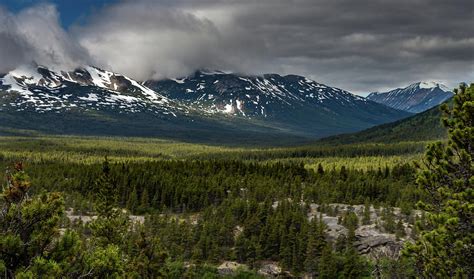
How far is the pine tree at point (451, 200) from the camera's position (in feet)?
72.2

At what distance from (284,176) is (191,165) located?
37262 mm

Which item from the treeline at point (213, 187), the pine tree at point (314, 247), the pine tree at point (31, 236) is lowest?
the pine tree at point (314, 247)

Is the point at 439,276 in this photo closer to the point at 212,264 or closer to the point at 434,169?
the point at 434,169

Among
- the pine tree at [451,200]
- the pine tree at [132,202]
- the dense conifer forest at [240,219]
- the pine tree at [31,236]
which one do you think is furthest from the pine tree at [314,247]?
the pine tree at [31,236]

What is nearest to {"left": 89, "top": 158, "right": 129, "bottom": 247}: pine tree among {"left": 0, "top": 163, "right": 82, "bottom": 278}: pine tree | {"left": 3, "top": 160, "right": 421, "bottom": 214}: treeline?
{"left": 0, "top": 163, "right": 82, "bottom": 278}: pine tree

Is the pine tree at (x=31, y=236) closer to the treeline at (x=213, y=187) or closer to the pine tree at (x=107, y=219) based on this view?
the pine tree at (x=107, y=219)

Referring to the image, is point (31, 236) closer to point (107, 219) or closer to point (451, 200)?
point (451, 200)

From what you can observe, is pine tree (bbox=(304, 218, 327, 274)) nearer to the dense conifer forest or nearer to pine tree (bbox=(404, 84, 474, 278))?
the dense conifer forest

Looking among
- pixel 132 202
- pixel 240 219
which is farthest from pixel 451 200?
pixel 132 202

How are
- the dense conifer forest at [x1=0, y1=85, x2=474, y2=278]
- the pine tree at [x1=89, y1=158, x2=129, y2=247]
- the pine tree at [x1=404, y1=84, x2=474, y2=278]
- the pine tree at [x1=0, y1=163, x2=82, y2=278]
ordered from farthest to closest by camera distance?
the pine tree at [x1=89, y1=158, x2=129, y2=247] < the pine tree at [x1=404, y1=84, x2=474, y2=278] < the dense conifer forest at [x1=0, y1=85, x2=474, y2=278] < the pine tree at [x1=0, y1=163, x2=82, y2=278]

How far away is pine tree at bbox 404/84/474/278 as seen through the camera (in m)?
22.0

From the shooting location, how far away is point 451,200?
21703 mm

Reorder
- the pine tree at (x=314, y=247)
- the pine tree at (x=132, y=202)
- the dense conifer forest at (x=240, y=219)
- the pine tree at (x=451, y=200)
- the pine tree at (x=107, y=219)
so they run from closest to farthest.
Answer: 1. the dense conifer forest at (x=240, y=219)
2. the pine tree at (x=451, y=200)
3. the pine tree at (x=107, y=219)
4. the pine tree at (x=314, y=247)
5. the pine tree at (x=132, y=202)

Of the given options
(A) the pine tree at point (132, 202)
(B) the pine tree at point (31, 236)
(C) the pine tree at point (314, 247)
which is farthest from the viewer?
(A) the pine tree at point (132, 202)
